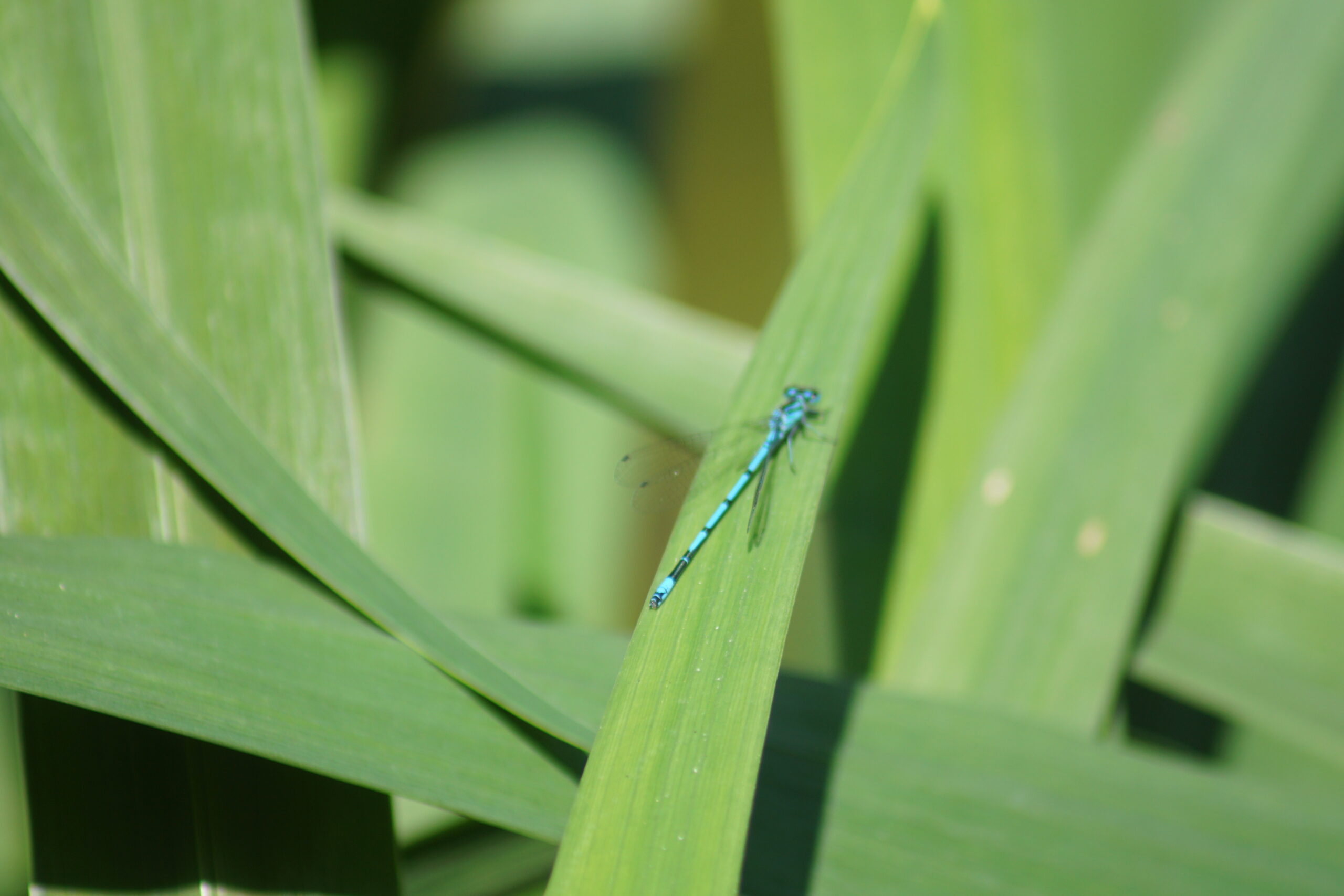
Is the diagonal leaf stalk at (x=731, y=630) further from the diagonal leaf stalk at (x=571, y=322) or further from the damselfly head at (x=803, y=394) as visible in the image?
the diagonal leaf stalk at (x=571, y=322)

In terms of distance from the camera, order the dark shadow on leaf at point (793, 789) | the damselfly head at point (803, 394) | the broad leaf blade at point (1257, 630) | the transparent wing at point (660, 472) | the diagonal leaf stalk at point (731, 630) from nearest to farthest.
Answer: the diagonal leaf stalk at point (731, 630), the dark shadow on leaf at point (793, 789), the damselfly head at point (803, 394), the broad leaf blade at point (1257, 630), the transparent wing at point (660, 472)

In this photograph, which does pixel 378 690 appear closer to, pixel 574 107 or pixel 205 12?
pixel 205 12

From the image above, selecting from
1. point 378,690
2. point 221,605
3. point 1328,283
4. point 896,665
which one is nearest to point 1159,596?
point 896,665

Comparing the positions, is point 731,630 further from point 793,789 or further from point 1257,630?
point 1257,630

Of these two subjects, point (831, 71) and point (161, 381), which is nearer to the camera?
point (161, 381)

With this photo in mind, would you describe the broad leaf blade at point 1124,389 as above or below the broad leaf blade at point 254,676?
above

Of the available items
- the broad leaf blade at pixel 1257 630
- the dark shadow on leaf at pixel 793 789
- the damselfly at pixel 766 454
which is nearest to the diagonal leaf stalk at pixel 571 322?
the damselfly at pixel 766 454

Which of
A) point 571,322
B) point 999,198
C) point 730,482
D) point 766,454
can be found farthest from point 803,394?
point 999,198
